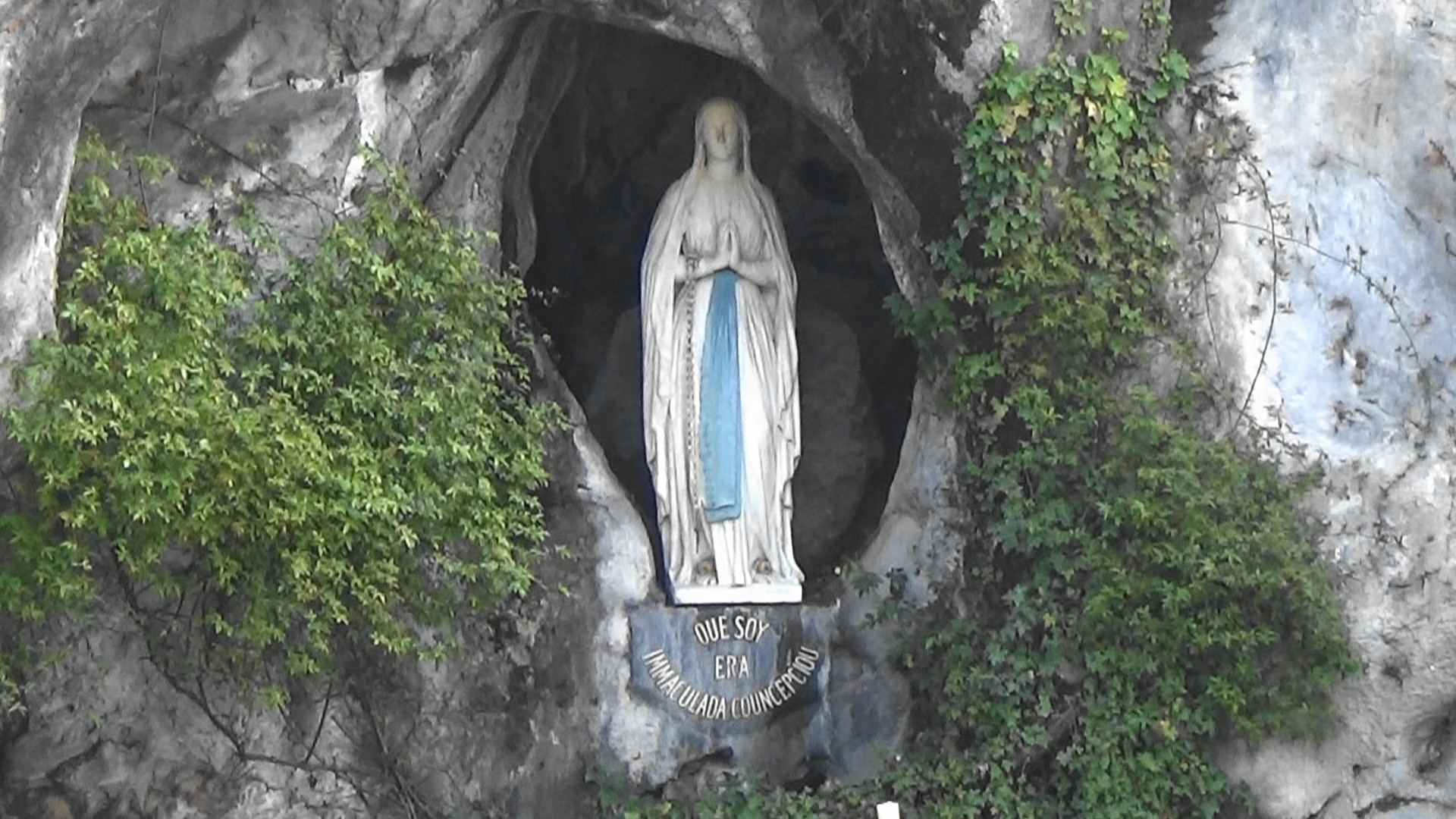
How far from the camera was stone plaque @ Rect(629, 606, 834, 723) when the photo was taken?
27.3 ft

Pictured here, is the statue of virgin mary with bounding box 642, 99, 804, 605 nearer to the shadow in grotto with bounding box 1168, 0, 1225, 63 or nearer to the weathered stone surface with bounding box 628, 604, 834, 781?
the weathered stone surface with bounding box 628, 604, 834, 781

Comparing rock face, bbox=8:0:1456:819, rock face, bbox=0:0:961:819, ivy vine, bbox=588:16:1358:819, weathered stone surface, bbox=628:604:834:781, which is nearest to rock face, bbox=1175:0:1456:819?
rock face, bbox=8:0:1456:819

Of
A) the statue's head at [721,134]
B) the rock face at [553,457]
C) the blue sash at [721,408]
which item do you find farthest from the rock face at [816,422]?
the statue's head at [721,134]

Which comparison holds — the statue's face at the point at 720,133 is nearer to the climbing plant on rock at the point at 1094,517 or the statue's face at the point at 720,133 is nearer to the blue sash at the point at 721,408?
the blue sash at the point at 721,408

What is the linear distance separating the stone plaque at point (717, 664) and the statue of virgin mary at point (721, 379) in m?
0.08

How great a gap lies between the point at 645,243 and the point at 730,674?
1.93 metres

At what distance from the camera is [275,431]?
23.3ft

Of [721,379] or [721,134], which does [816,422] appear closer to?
[721,379]

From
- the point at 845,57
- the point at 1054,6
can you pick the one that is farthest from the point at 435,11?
the point at 1054,6

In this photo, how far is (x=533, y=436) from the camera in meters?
7.91

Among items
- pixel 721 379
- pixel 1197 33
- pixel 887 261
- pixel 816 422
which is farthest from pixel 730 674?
pixel 1197 33

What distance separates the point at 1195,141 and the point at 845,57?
124 centimetres

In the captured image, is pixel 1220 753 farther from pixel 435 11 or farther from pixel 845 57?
pixel 435 11

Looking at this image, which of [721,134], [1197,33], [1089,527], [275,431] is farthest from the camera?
[721,134]
